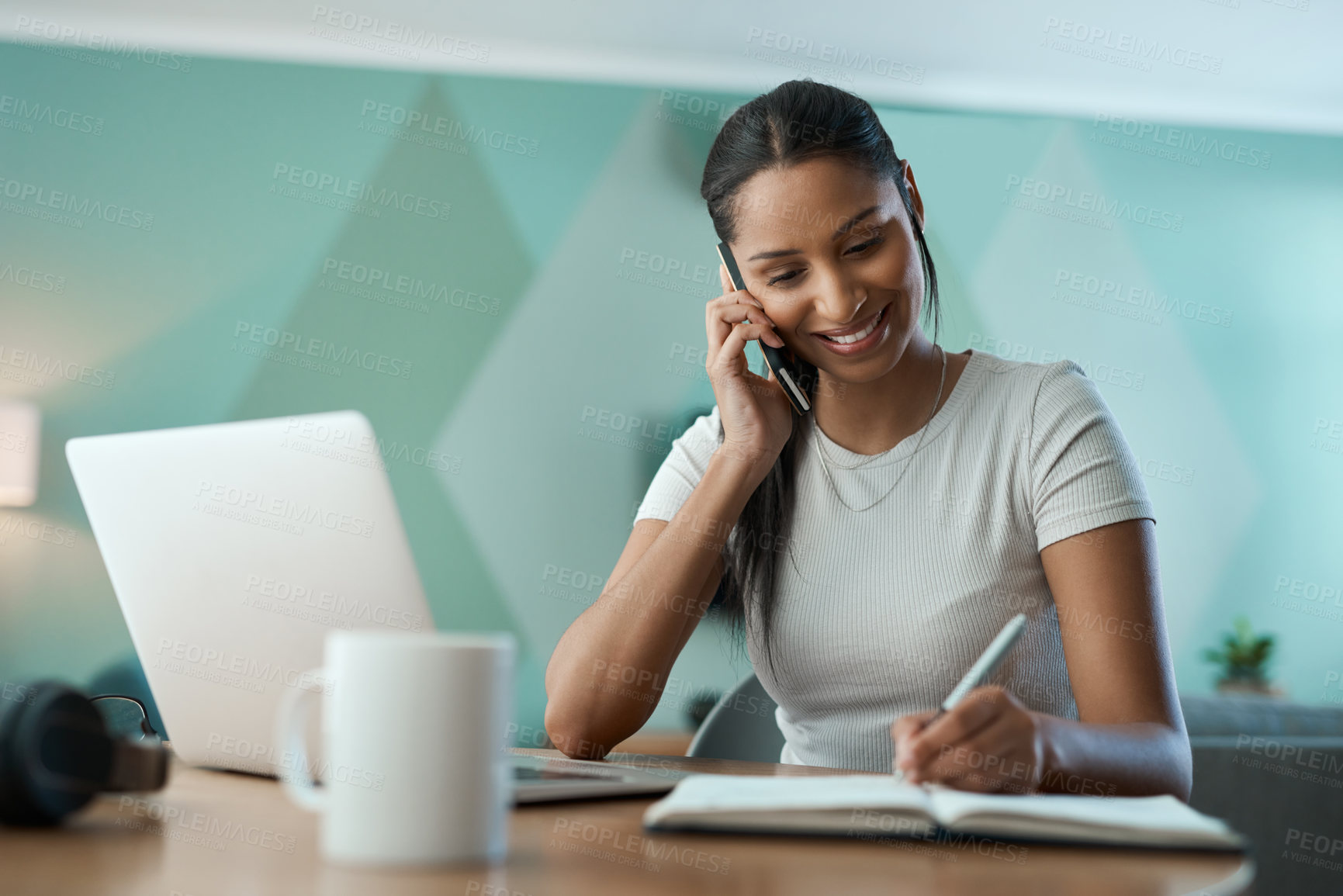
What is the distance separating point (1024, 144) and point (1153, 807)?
4.40 m

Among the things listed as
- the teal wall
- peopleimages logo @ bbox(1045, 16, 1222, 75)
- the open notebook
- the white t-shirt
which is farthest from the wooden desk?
peopleimages logo @ bbox(1045, 16, 1222, 75)

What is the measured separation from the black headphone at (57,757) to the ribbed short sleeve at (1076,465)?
101 cm

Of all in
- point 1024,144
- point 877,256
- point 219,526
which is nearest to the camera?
point 219,526

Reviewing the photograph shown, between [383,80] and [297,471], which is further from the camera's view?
[383,80]

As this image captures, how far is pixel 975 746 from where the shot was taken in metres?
0.80

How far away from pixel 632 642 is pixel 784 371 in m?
0.48

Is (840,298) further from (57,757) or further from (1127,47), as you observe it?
(1127,47)

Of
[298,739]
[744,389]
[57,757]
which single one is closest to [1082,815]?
[298,739]

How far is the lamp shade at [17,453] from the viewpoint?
3.66m

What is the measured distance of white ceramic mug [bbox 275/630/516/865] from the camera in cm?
52

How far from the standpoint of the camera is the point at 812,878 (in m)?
0.58

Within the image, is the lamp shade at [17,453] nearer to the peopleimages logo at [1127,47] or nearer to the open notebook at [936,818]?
the open notebook at [936,818]

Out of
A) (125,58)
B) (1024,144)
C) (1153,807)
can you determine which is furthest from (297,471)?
(1024,144)

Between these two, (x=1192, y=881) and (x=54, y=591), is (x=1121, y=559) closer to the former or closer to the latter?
(x=1192, y=881)
